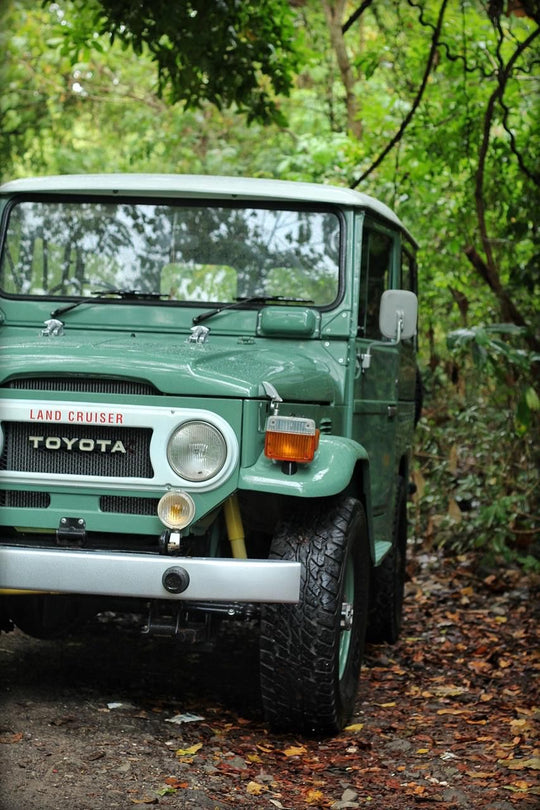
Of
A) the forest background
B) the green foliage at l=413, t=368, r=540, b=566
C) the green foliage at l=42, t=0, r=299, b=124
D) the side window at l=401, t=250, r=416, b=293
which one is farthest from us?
the green foliage at l=413, t=368, r=540, b=566

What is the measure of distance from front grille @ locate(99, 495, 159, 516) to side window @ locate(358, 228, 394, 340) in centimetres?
144

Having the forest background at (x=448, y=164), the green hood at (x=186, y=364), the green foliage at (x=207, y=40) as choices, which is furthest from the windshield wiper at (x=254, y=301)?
the green foliage at (x=207, y=40)

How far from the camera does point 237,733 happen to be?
4.50 metres

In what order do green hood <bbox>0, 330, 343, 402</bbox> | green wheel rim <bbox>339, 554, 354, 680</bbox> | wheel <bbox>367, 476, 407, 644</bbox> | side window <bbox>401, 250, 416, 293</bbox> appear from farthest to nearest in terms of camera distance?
side window <bbox>401, 250, 416, 293</bbox>, wheel <bbox>367, 476, 407, 644</bbox>, green wheel rim <bbox>339, 554, 354, 680</bbox>, green hood <bbox>0, 330, 343, 402</bbox>

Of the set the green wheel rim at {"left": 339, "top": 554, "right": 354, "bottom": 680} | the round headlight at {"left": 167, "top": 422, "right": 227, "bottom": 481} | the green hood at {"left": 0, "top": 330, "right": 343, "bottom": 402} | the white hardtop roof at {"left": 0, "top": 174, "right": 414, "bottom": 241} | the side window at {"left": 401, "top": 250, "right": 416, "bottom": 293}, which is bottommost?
the green wheel rim at {"left": 339, "top": 554, "right": 354, "bottom": 680}

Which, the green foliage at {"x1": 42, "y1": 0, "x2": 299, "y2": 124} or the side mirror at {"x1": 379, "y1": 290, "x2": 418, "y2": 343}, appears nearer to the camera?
the side mirror at {"x1": 379, "y1": 290, "x2": 418, "y2": 343}

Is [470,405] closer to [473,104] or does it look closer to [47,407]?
[473,104]

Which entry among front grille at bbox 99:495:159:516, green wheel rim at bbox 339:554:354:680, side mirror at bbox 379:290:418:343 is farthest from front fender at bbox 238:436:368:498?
side mirror at bbox 379:290:418:343

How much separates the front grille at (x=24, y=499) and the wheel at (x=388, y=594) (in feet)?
8.34

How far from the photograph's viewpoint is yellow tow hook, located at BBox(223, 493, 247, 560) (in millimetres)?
4230

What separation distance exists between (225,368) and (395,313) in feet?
3.88

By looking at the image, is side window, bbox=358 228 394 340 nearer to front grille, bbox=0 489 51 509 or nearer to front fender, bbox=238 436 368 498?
front fender, bbox=238 436 368 498

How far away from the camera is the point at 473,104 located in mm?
9320

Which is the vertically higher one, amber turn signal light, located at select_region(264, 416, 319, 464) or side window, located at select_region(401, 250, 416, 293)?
side window, located at select_region(401, 250, 416, 293)
